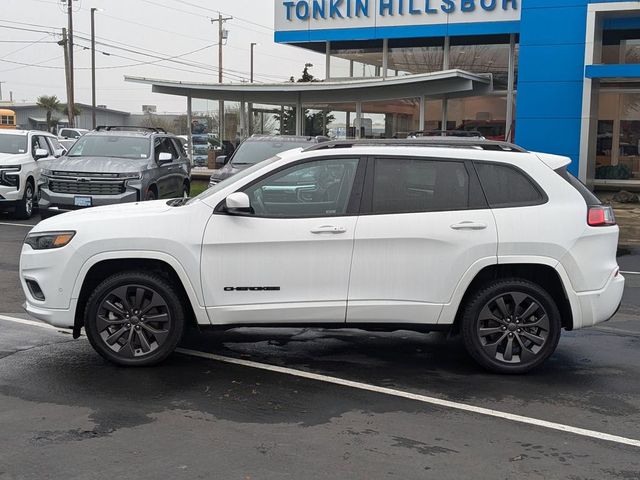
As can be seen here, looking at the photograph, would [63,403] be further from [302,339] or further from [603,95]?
[603,95]

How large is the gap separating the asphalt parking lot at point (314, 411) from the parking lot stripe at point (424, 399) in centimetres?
2

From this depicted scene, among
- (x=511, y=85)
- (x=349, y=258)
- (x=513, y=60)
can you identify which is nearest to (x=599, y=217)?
(x=349, y=258)

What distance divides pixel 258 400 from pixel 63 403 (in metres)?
1.33

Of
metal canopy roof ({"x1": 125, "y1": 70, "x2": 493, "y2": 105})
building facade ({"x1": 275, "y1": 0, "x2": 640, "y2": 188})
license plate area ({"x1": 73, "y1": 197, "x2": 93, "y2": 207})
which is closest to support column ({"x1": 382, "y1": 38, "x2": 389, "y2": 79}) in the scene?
building facade ({"x1": 275, "y1": 0, "x2": 640, "y2": 188})

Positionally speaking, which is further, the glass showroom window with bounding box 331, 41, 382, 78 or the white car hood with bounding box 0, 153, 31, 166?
the glass showroom window with bounding box 331, 41, 382, 78

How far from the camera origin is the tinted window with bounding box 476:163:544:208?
19.6 ft

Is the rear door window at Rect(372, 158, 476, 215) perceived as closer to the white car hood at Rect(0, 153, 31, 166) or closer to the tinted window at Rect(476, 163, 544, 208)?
the tinted window at Rect(476, 163, 544, 208)

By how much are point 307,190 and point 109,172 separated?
837 centimetres

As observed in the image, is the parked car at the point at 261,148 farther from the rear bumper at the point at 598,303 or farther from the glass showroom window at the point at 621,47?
the glass showroom window at the point at 621,47

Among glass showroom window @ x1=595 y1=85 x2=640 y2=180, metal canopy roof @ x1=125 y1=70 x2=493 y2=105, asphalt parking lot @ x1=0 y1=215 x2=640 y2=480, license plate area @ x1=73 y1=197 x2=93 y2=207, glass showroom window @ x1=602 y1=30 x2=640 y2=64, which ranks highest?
glass showroom window @ x1=602 y1=30 x2=640 y2=64

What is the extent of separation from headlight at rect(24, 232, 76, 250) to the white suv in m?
0.01

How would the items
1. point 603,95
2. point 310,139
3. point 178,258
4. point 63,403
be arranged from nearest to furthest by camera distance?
point 63,403, point 178,258, point 310,139, point 603,95

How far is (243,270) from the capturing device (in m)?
5.82

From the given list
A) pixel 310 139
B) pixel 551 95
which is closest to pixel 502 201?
pixel 310 139
